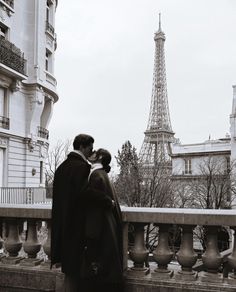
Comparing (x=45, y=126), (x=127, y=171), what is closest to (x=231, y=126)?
(x=127, y=171)

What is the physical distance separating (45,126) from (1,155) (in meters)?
6.56

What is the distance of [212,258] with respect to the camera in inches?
147

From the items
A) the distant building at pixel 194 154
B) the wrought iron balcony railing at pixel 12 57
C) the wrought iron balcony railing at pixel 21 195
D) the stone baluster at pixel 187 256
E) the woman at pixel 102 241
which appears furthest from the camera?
the distant building at pixel 194 154

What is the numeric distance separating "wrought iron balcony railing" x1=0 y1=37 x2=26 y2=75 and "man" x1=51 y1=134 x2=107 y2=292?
1924 centimetres

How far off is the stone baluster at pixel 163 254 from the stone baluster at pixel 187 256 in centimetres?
12

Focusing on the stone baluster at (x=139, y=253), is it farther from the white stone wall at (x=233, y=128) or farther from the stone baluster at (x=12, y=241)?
the white stone wall at (x=233, y=128)

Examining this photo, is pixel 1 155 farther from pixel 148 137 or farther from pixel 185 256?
pixel 148 137

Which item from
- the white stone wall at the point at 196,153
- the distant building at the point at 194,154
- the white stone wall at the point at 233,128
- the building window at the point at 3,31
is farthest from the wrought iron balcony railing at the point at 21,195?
the white stone wall at the point at 233,128

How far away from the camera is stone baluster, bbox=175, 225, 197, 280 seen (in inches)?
151

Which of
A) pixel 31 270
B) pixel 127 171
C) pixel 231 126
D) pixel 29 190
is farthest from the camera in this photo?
pixel 231 126

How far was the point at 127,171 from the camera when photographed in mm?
29969

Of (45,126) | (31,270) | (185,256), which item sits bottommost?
(31,270)

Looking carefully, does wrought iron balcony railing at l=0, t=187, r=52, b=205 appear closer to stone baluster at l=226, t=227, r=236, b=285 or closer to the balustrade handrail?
the balustrade handrail

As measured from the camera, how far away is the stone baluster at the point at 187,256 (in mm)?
3828
